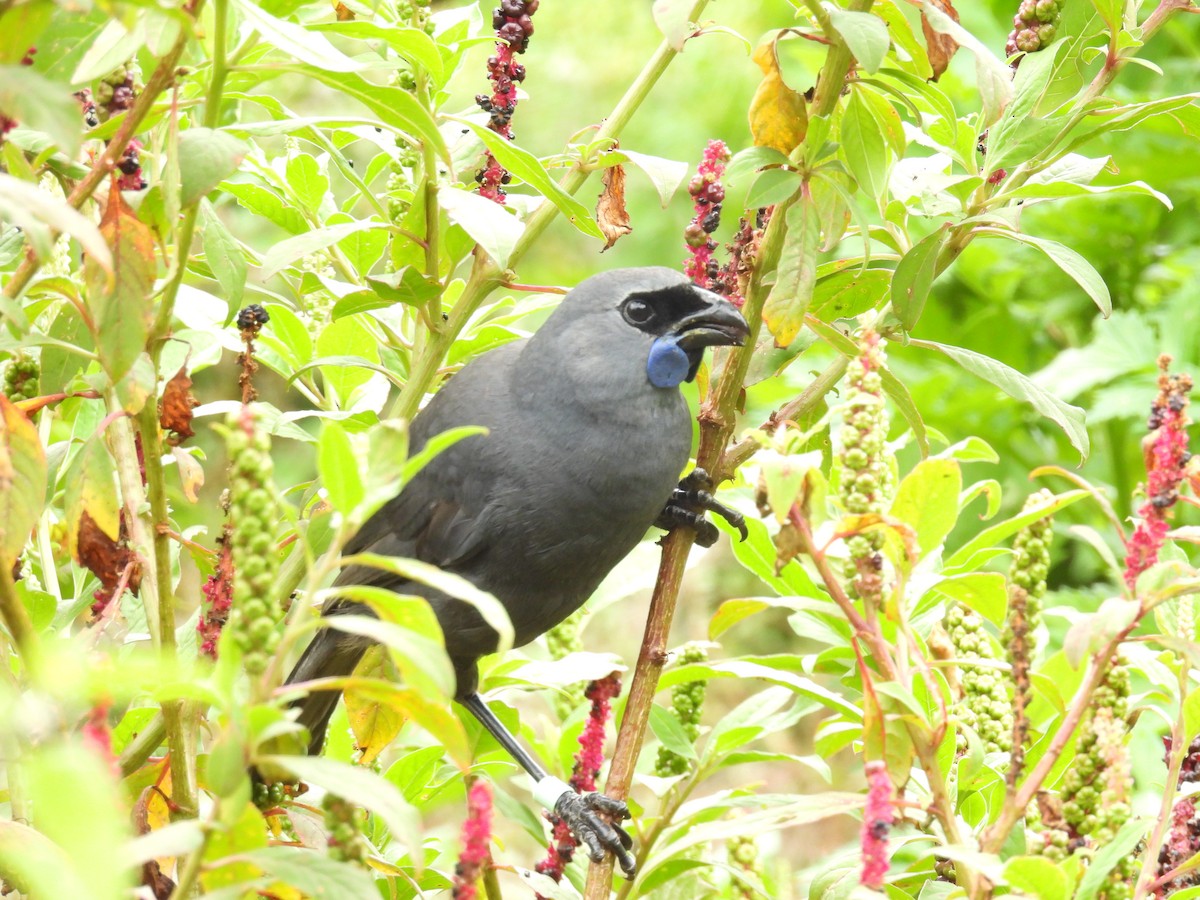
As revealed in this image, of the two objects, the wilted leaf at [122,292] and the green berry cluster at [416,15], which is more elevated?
the green berry cluster at [416,15]

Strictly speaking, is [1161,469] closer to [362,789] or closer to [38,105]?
[362,789]

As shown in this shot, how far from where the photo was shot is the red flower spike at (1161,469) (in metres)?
1.11

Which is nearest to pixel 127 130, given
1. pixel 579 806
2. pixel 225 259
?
pixel 225 259

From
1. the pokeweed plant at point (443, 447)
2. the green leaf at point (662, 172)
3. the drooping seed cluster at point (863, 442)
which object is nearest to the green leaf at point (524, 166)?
the pokeweed plant at point (443, 447)

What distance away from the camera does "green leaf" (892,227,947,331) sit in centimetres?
157

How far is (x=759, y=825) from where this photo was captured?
48.9 inches

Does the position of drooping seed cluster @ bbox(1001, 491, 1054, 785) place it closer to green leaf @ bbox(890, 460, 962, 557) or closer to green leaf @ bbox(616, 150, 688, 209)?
green leaf @ bbox(890, 460, 962, 557)

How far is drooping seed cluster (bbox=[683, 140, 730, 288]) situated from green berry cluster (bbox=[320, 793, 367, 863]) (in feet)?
3.15

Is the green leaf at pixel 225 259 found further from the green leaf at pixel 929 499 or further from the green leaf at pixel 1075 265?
the green leaf at pixel 1075 265

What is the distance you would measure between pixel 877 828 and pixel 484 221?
80 centimetres

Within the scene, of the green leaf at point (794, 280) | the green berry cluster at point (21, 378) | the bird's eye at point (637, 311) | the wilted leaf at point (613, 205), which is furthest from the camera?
the bird's eye at point (637, 311)

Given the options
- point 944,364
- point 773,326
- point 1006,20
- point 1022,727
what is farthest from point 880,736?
point 1006,20

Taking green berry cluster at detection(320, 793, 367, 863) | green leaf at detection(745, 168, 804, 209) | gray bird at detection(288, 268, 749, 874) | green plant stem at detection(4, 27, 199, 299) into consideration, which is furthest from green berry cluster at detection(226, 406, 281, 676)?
gray bird at detection(288, 268, 749, 874)

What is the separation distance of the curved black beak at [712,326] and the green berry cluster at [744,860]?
637mm
